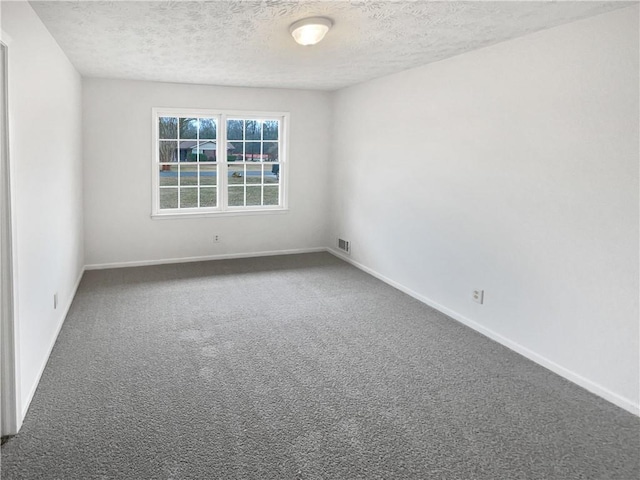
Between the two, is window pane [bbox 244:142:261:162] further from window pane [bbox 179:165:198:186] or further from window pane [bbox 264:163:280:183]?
window pane [bbox 179:165:198:186]

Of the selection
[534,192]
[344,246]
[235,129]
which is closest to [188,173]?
[235,129]

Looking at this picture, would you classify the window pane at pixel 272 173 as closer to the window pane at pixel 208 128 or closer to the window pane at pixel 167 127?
the window pane at pixel 208 128

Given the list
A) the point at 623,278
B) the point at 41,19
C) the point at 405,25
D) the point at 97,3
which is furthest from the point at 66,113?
the point at 623,278

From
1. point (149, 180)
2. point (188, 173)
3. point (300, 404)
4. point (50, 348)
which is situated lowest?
point (300, 404)

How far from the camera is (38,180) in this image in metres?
3.03

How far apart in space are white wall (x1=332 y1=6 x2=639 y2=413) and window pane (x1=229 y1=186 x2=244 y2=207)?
2.32 m

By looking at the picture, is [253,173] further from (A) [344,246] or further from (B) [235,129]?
(A) [344,246]

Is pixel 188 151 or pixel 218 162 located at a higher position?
pixel 188 151

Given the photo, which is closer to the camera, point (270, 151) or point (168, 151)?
point (168, 151)

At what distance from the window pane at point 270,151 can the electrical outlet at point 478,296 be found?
3.61 m

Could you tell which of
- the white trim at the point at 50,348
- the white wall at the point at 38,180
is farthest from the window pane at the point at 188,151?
the white trim at the point at 50,348

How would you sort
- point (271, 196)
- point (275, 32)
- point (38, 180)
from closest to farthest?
point (38, 180)
point (275, 32)
point (271, 196)

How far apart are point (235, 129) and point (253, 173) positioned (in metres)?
0.63

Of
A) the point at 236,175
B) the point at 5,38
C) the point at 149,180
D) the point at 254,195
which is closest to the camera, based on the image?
the point at 5,38
